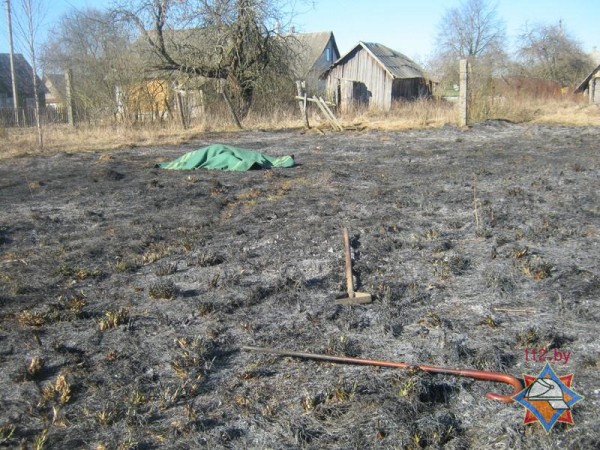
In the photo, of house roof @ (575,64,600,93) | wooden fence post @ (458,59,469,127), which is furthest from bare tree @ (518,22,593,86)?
wooden fence post @ (458,59,469,127)

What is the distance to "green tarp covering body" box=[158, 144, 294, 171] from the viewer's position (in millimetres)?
10773

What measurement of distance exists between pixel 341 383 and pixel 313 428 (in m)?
0.39

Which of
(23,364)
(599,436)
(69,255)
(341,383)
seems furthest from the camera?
(69,255)

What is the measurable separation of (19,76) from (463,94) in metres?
31.2

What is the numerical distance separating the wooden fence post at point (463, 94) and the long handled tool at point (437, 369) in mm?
15532

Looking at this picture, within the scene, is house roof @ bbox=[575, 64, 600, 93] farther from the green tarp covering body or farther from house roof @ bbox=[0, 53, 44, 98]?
house roof @ bbox=[0, 53, 44, 98]

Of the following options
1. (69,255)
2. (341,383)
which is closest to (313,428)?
(341,383)

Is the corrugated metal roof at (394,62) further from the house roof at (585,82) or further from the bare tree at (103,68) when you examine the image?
the bare tree at (103,68)

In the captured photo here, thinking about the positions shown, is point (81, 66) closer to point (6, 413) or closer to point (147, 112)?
point (147, 112)

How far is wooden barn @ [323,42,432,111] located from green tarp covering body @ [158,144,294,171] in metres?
23.1

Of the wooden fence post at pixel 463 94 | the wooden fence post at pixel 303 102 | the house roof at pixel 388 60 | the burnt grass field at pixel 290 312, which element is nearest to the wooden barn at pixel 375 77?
the house roof at pixel 388 60

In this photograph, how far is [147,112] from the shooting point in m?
20.9

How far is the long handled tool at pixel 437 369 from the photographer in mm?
2764

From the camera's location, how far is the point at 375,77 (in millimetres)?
34781
